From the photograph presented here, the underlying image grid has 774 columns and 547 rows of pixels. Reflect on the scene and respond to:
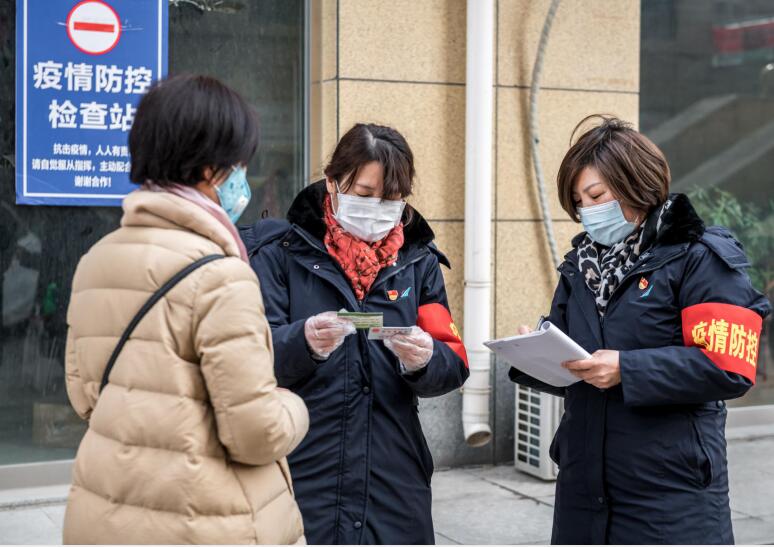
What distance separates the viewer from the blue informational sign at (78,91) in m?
5.84

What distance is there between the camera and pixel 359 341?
3.25 metres

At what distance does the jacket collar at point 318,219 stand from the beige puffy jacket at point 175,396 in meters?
0.97

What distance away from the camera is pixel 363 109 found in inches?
248

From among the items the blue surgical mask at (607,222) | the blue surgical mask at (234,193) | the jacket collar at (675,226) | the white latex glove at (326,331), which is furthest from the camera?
the blue surgical mask at (607,222)

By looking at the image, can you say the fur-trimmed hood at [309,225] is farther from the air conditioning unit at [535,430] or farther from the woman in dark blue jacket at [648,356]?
the air conditioning unit at [535,430]

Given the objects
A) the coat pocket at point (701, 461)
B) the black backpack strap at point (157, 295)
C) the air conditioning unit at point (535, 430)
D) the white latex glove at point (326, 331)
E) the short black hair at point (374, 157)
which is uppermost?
the short black hair at point (374, 157)

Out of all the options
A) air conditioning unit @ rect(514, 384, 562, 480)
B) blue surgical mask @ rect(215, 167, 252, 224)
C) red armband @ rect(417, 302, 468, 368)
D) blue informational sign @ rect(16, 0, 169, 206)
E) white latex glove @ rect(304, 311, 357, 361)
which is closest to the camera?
blue surgical mask @ rect(215, 167, 252, 224)

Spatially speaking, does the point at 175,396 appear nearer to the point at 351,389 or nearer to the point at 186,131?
the point at 186,131

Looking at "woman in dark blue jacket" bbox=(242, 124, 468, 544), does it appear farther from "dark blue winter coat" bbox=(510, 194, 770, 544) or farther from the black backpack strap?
the black backpack strap

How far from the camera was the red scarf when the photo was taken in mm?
→ 3287

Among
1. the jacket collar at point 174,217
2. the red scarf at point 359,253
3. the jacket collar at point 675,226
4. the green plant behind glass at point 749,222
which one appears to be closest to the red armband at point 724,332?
the jacket collar at point 675,226

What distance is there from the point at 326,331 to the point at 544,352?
2.09ft

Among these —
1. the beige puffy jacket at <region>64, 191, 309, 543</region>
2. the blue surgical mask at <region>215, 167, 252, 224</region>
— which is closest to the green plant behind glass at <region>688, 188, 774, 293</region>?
the blue surgical mask at <region>215, 167, 252, 224</region>

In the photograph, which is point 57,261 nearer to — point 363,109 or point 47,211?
point 47,211
